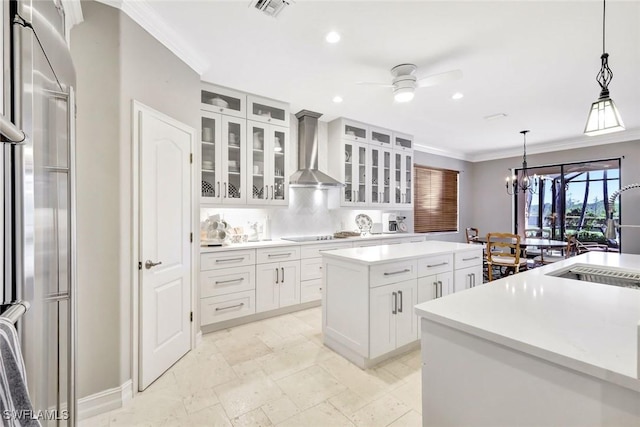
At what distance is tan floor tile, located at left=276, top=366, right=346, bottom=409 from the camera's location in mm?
1979

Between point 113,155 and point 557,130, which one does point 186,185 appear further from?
point 557,130

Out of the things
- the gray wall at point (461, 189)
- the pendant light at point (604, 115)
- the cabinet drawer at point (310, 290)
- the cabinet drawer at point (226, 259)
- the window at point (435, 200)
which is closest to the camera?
the pendant light at point (604, 115)

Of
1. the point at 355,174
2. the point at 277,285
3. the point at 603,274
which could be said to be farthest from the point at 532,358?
the point at 355,174

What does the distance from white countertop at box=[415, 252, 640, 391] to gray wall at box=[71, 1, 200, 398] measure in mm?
1950

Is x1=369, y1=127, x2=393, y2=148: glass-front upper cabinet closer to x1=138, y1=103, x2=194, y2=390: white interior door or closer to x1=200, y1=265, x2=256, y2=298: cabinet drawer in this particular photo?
x1=200, y1=265, x2=256, y2=298: cabinet drawer

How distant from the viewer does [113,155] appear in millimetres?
1899

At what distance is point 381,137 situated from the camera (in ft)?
16.4

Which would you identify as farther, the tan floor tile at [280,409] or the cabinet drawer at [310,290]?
the cabinet drawer at [310,290]

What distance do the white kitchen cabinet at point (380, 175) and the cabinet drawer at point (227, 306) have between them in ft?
8.55

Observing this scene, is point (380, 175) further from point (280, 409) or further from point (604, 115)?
point (280, 409)

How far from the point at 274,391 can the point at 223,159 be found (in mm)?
2428

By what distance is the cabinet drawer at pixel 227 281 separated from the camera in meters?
2.96

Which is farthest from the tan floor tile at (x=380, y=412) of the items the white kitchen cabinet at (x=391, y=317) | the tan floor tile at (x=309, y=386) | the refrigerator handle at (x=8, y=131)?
the refrigerator handle at (x=8, y=131)

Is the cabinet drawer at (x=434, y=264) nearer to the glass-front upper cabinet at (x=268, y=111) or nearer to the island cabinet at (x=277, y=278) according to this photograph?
the island cabinet at (x=277, y=278)
